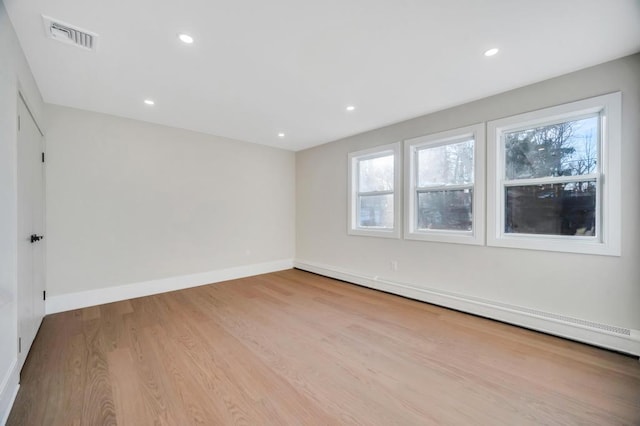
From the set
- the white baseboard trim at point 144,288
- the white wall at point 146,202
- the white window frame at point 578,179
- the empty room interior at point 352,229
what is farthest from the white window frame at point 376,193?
the white baseboard trim at point 144,288

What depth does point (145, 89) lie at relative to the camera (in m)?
2.80

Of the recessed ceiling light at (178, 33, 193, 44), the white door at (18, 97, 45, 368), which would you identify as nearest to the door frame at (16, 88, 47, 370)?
the white door at (18, 97, 45, 368)

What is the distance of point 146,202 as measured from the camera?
3.80 m

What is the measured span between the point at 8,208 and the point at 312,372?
2360 mm

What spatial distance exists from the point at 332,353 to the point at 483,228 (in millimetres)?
2227

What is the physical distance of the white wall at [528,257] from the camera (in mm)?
2205

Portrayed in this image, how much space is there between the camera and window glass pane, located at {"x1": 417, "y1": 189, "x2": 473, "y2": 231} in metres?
3.26

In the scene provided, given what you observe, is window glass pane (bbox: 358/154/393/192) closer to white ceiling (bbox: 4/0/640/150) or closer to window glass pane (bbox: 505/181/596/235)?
white ceiling (bbox: 4/0/640/150)

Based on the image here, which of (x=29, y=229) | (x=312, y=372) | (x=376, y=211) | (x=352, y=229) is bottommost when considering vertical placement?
(x=312, y=372)

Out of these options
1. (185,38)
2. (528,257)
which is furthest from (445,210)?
(185,38)

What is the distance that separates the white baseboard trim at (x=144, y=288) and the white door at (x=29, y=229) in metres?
0.25

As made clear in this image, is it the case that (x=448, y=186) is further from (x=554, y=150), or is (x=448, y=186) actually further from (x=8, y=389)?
(x=8, y=389)

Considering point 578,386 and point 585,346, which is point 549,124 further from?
point 578,386

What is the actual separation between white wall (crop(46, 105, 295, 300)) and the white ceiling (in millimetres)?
540
